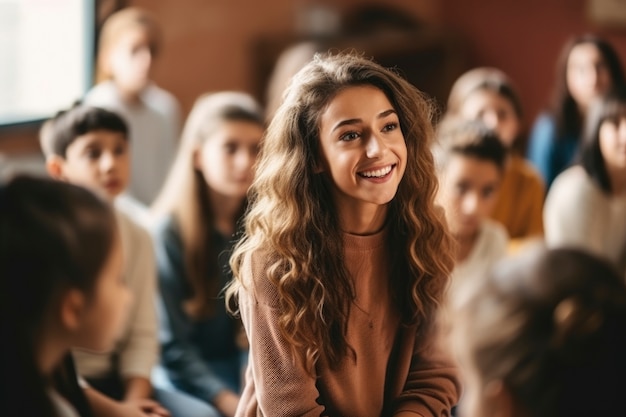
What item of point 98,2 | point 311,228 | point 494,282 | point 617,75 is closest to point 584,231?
point 617,75

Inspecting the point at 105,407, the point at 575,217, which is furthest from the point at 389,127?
the point at 575,217

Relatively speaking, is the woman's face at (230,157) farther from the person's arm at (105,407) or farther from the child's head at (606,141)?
the child's head at (606,141)

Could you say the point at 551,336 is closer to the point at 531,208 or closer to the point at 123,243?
the point at 123,243

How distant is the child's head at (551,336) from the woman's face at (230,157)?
1.16m

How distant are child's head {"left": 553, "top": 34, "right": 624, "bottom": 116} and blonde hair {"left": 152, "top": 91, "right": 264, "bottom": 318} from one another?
57.1 inches

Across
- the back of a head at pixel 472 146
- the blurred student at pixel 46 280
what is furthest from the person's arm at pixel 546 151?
the blurred student at pixel 46 280

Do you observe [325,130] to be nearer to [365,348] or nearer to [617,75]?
[365,348]

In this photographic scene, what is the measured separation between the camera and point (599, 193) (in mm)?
2371

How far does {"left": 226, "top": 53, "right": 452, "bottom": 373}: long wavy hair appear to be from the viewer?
131cm

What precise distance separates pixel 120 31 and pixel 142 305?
1470 mm

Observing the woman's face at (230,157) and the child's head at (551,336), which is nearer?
the child's head at (551,336)

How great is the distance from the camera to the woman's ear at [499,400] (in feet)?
3.27

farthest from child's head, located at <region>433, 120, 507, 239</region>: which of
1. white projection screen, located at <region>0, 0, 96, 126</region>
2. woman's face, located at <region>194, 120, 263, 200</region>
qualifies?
white projection screen, located at <region>0, 0, 96, 126</region>

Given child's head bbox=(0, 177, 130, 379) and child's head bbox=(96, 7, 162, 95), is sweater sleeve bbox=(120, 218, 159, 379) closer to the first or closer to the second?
child's head bbox=(0, 177, 130, 379)
